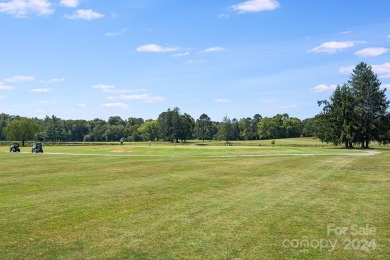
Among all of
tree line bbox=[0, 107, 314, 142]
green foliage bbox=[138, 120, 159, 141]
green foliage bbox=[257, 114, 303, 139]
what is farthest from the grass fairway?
green foliage bbox=[138, 120, 159, 141]

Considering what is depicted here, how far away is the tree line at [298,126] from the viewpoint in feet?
230

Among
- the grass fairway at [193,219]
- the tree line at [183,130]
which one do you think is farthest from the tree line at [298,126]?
the grass fairway at [193,219]

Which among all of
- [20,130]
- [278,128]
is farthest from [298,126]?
[20,130]

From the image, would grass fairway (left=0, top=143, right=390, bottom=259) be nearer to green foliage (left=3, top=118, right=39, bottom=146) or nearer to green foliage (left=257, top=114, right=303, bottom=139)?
green foliage (left=3, top=118, right=39, bottom=146)

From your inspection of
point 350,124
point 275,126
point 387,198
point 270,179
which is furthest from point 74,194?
point 275,126

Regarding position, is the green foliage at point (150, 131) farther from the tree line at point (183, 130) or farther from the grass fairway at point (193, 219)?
the grass fairway at point (193, 219)

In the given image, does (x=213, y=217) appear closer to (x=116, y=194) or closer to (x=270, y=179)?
(x=116, y=194)

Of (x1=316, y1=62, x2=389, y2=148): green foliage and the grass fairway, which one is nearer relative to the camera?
the grass fairway

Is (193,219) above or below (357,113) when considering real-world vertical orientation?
below

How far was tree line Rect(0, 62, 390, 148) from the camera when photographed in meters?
70.1

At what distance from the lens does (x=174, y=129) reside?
499 ft

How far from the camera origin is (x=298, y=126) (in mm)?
172375

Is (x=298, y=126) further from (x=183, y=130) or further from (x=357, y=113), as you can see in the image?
(x=357, y=113)

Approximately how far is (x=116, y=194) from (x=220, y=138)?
529ft
